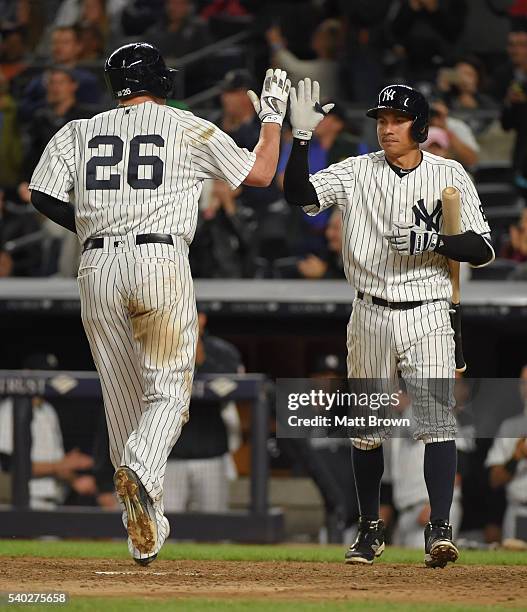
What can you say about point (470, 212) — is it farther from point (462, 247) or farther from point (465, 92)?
point (465, 92)

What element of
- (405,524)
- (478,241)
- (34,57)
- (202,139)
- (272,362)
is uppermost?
(34,57)

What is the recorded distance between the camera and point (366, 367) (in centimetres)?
548

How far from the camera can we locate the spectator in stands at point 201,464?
830 cm

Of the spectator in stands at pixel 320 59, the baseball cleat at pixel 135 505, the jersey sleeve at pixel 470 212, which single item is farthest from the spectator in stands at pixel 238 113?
the baseball cleat at pixel 135 505

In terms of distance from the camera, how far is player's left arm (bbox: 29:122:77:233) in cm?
530

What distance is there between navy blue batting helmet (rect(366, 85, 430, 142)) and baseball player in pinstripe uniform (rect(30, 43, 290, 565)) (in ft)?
1.33

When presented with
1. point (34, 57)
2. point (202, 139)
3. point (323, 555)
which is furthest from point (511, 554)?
point (34, 57)

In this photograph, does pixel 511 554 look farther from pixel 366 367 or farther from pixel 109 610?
pixel 109 610

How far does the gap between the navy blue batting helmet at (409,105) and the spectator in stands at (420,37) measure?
6112mm

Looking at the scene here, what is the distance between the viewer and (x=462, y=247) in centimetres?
529

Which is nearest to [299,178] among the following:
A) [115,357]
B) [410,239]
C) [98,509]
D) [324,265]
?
[410,239]

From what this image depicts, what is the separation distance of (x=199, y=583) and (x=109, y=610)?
0.84m

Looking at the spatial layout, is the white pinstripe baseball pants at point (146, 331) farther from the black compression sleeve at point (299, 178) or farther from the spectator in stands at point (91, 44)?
the spectator in stands at point (91, 44)

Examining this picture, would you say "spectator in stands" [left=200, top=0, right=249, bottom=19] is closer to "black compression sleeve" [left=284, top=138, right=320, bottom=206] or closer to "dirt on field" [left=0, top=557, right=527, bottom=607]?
"black compression sleeve" [left=284, top=138, right=320, bottom=206]
